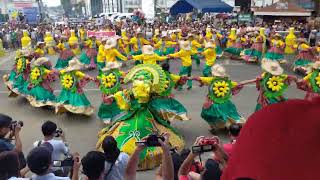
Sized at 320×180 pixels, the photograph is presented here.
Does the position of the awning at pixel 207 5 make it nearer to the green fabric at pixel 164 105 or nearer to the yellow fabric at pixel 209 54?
the yellow fabric at pixel 209 54

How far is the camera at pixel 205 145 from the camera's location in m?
2.41

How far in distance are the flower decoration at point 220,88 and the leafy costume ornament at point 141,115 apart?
1336 mm

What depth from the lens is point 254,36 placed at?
55.0 feet

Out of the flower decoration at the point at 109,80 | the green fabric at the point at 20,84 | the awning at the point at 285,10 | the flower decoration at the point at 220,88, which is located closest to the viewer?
the flower decoration at the point at 220,88

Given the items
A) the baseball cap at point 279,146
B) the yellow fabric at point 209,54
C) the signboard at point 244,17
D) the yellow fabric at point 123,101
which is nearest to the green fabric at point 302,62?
the yellow fabric at point 209,54

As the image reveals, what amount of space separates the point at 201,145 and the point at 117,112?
5.45 metres

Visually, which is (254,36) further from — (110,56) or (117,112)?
(117,112)

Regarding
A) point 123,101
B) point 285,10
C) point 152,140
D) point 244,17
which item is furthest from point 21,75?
point 244,17

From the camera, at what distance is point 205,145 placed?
248 cm

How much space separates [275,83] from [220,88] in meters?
0.92

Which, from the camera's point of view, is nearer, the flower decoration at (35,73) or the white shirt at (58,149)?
the white shirt at (58,149)

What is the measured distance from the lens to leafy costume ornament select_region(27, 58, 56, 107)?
903 centimetres

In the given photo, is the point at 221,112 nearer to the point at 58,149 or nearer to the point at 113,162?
the point at 58,149

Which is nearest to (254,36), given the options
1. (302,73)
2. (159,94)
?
(302,73)
